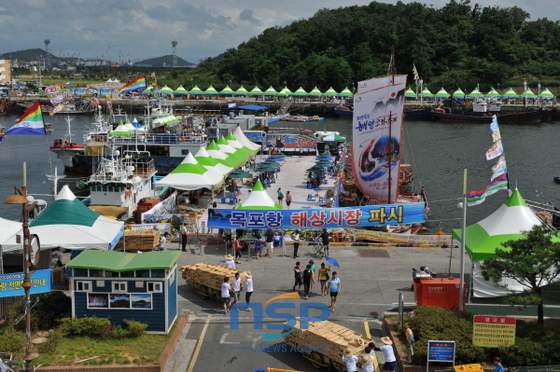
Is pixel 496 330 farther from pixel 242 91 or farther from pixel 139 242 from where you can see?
pixel 242 91

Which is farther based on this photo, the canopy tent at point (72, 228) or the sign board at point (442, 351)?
the canopy tent at point (72, 228)

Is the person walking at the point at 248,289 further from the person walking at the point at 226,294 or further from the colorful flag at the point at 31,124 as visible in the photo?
the colorful flag at the point at 31,124

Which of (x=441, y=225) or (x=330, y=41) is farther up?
(x=330, y=41)

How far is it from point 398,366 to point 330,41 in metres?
150

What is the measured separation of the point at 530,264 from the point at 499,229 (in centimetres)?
426

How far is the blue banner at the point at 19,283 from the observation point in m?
18.5

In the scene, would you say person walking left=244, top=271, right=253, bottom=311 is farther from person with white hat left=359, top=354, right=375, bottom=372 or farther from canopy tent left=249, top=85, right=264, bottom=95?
canopy tent left=249, top=85, right=264, bottom=95

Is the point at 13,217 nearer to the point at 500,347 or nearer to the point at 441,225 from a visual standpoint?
the point at 441,225

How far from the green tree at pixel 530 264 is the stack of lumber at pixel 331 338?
13.1ft

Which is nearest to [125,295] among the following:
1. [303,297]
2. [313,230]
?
[303,297]

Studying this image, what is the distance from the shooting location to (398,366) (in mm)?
17375

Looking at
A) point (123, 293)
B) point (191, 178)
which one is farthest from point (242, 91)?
point (123, 293)

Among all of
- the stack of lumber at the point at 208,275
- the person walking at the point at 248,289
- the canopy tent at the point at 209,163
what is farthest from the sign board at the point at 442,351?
the canopy tent at the point at 209,163

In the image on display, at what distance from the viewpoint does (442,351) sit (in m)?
16.3
